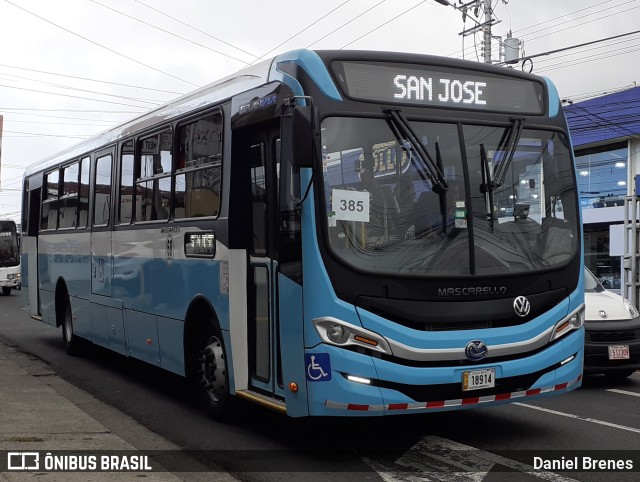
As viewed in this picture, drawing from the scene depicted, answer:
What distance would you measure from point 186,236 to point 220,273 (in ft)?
3.23

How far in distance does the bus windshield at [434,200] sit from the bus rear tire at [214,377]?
7.19ft

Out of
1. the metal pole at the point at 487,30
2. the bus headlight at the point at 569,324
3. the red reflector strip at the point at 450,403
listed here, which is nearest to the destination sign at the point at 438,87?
the bus headlight at the point at 569,324

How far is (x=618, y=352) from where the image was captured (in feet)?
33.9

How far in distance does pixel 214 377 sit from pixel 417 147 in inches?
120

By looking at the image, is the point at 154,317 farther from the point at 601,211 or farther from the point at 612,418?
the point at 601,211

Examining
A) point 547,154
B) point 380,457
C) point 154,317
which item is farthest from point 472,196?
point 154,317

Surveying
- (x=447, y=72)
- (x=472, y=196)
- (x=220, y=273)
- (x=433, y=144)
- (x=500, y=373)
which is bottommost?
(x=500, y=373)

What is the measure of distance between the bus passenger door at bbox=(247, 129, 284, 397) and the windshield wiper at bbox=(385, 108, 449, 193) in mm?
1041

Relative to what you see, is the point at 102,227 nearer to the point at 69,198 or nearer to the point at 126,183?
the point at 126,183

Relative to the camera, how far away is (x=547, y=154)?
742 centimetres

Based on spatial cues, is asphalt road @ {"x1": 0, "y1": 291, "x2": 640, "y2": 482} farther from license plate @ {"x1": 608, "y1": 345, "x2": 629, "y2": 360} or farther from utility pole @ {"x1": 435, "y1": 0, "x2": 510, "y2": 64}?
utility pole @ {"x1": 435, "y1": 0, "x2": 510, "y2": 64}

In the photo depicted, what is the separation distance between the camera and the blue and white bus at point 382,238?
6391 mm

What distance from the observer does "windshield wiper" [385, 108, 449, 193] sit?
672 cm

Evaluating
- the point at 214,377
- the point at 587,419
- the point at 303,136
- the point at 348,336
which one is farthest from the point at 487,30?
the point at 348,336
